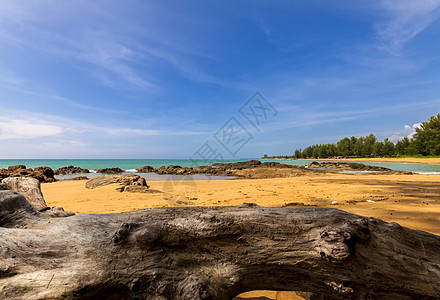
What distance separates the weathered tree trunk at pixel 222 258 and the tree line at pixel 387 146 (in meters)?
75.4

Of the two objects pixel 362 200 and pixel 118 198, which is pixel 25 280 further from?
pixel 362 200

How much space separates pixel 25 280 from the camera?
1.54 m

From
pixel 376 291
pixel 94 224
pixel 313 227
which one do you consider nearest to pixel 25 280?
pixel 94 224

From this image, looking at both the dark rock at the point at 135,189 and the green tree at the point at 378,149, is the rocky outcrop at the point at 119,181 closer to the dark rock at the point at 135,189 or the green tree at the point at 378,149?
the dark rock at the point at 135,189

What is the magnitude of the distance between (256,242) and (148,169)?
34.8 m

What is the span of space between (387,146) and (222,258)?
9273 cm

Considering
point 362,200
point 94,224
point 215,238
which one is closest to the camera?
point 215,238

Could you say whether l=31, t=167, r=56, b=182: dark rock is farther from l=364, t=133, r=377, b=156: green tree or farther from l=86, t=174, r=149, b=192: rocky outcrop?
l=364, t=133, r=377, b=156: green tree

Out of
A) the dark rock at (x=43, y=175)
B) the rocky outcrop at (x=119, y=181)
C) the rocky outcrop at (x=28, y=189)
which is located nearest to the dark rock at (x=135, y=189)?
the rocky outcrop at (x=119, y=181)

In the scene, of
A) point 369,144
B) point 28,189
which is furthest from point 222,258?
point 369,144

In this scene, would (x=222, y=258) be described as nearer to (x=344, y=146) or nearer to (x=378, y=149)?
(x=378, y=149)

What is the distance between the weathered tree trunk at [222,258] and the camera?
5.19 ft

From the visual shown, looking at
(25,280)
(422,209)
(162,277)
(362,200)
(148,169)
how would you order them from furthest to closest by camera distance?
(148,169), (362,200), (422,209), (162,277), (25,280)

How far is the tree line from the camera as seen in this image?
57.9 metres
